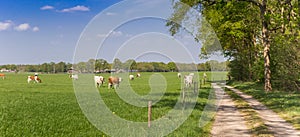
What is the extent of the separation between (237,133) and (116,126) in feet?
14.8

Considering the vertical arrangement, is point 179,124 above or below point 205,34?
below

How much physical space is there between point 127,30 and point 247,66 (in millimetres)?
46242

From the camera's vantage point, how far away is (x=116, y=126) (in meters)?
12.5

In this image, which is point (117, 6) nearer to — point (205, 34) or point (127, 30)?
point (127, 30)

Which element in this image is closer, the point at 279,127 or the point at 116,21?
the point at 116,21

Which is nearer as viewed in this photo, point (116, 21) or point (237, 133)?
point (116, 21)

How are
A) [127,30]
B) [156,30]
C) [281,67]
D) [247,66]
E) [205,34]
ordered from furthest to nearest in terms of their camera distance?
1. [247,66]
2. [205,34]
3. [281,67]
4. [156,30]
5. [127,30]

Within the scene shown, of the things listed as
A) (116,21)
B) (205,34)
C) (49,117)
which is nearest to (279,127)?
(116,21)

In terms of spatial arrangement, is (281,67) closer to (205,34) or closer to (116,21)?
(205,34)

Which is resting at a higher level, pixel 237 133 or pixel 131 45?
pixel 131 45

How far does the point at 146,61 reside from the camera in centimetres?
1405

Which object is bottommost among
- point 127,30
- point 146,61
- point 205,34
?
point 146,61

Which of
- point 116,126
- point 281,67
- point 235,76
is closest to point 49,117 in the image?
point 116,126

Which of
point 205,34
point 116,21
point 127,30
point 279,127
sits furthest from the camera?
point 205,34
